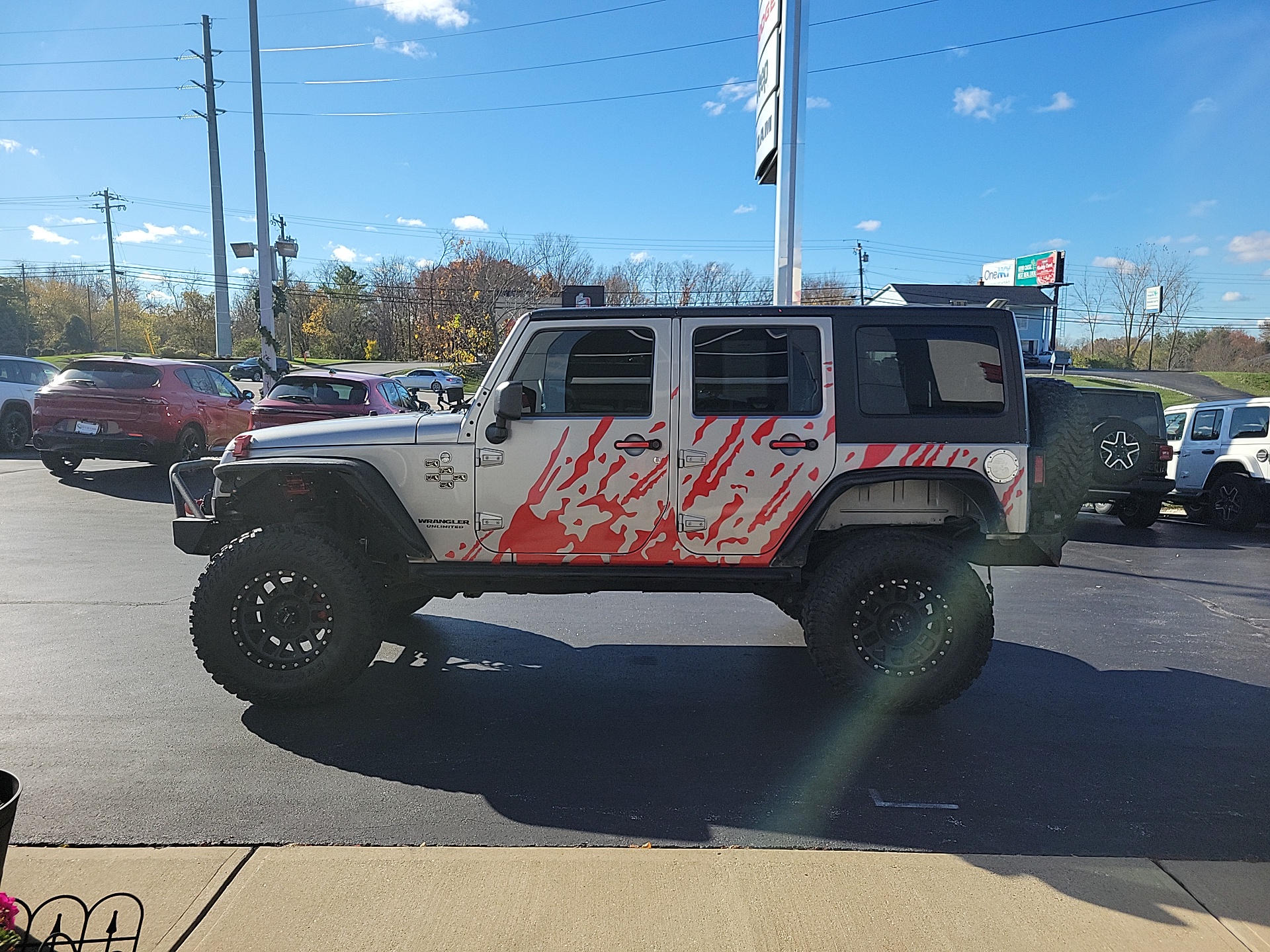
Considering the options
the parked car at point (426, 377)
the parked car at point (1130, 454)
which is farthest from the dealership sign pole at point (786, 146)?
the parked car at point (426, 377)

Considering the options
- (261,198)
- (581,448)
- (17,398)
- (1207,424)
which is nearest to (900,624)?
(581,448)

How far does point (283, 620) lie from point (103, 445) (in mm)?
9413

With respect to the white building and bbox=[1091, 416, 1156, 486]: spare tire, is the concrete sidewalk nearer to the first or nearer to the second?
bbox=[1091, 416, 1156, 486]: spare tire

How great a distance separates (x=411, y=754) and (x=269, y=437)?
6.39ft

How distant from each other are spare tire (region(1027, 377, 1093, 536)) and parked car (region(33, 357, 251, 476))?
11.5 m

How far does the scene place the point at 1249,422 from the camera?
11445 mm

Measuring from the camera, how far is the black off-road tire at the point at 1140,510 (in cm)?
1133

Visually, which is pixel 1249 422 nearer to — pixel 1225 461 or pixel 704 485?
pixel 1225 461

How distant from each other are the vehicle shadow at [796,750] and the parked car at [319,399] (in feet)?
24.3

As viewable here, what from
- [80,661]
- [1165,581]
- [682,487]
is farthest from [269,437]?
[1165,581]

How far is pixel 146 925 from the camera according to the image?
2.69 m

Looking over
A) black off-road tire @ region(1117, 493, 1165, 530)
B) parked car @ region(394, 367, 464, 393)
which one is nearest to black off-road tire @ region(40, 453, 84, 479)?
black off-road tire @ region(1117, 493, 1165, 530)

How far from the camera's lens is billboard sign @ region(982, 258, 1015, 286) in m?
72.7

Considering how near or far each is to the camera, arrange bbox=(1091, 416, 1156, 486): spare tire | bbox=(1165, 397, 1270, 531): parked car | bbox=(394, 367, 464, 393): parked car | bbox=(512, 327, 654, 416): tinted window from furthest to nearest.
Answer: bbox=(394, 367, 464, 393): parked car < bbox=(1165, 397, 1270, 531): parked car < bbox=(1091, 416, 1156, 486): spare tire < bbox=(512, 327, 654, 416): tinted window
